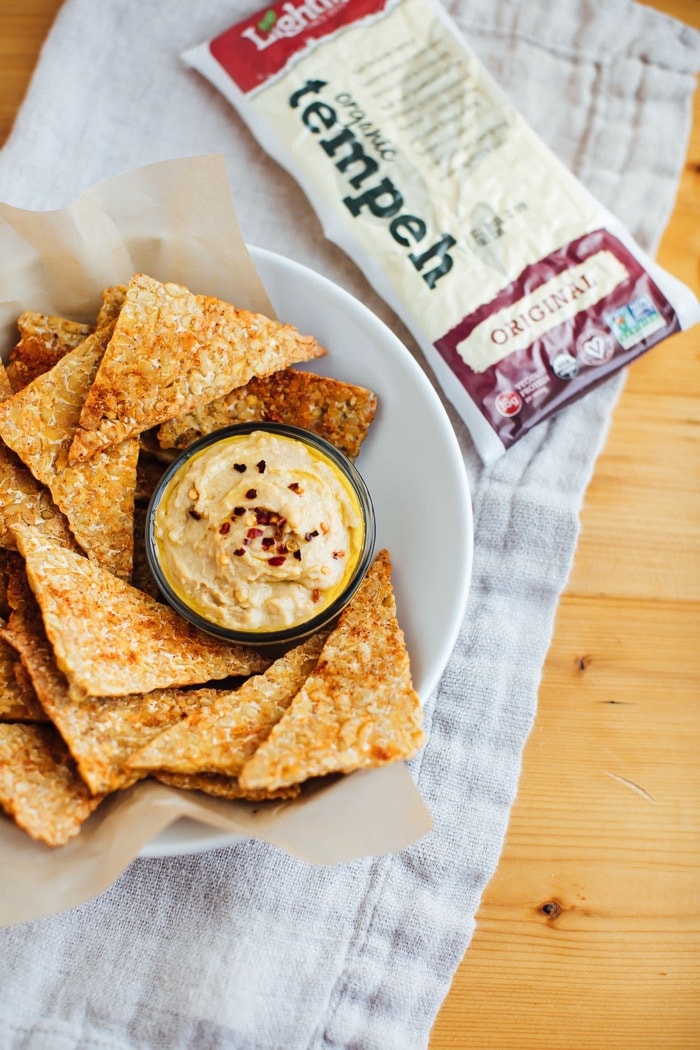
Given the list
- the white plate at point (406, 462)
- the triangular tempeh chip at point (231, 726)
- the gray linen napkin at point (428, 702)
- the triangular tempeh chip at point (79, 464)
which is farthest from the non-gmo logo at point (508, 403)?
the triangular tempeh chip at point (79, 464)

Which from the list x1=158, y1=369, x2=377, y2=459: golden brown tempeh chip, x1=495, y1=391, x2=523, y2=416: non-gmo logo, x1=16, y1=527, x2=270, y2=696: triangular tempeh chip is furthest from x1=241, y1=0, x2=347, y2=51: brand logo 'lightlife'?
x1=16, y1=527, x2=270, y2=696: triangular tempeh chip

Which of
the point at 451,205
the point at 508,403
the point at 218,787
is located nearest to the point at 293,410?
the point at 508,403

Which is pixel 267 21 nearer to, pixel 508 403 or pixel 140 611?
pixel 508 403

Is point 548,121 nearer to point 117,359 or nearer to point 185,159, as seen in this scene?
point 185,159

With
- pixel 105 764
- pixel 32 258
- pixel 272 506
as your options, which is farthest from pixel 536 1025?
pixel 32 258

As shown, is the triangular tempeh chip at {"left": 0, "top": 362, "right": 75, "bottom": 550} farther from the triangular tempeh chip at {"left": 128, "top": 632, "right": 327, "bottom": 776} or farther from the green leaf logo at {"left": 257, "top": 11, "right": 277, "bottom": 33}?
the green leaf logo at {"left": 257, "top": 11, "right": 277, "bottom": 33}

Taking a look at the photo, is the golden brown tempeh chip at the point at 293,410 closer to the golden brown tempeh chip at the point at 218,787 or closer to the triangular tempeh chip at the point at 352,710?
the triangular tempeh chip at the point at 352,710

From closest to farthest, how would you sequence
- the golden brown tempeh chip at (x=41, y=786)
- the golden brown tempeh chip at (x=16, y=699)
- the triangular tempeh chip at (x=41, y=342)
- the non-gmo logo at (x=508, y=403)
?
the golden brown tempeh chip at (x=41, y=786), the golden brown tempeh chip at (x=16, y=699), the triangular tempeh chip at (x=41, y=342), the non-gmo logo at (x=508, y=403)
